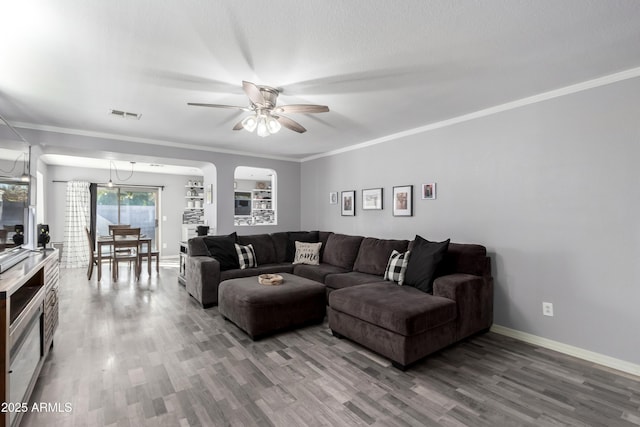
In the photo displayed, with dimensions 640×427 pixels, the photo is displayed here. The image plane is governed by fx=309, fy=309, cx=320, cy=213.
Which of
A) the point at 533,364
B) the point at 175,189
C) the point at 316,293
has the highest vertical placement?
the point at 175,189

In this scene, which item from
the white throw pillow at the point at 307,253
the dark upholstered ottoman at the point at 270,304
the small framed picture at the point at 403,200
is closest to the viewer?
the dark upholstered ottoman at the point at 270,304

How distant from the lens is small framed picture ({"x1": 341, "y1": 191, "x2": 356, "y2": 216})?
507 centimetres

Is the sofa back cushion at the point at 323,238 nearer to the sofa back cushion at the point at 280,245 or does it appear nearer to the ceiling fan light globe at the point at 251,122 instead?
the sofa back cushion at the point at 280,245

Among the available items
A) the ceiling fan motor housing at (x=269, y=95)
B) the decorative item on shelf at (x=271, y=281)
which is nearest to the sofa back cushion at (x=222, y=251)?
the decorative item on shelf at (x=271, y=281)

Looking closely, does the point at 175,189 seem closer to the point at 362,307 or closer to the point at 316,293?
the point at 316,293

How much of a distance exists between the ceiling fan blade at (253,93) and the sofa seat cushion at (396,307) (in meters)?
1.91

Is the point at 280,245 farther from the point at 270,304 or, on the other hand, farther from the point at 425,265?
the point at 425,265

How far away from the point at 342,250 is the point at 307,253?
1.99ft

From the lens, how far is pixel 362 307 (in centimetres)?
276

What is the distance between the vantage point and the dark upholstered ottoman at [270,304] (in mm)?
3057

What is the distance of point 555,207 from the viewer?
9.39ft

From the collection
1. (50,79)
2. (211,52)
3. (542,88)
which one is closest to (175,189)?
(50,79)

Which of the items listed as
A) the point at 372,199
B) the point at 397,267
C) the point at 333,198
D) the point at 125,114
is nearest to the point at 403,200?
the point at 372,199

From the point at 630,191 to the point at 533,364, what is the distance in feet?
5.23
